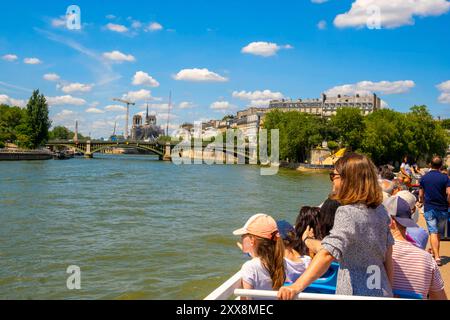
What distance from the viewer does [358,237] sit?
7.29ft

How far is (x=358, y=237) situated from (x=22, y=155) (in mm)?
60332

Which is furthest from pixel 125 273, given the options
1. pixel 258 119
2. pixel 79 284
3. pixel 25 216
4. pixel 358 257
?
pixel 258 119

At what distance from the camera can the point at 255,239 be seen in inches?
106

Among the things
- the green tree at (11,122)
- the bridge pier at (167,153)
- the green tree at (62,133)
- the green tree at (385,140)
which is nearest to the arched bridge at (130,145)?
the bridge pier at (167,153)

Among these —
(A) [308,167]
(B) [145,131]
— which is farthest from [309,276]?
(B) [145,131]

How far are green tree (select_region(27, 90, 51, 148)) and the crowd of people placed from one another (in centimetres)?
6360

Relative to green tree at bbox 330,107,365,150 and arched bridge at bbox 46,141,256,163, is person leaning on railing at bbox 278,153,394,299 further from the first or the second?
arched bridge at bbox 46,141,256,163

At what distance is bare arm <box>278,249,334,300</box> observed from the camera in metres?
2.08

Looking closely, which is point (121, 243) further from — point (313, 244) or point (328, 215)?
point (313, 244)

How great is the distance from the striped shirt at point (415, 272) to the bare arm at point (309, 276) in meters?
→ 0.93

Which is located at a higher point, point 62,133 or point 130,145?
point 62,133

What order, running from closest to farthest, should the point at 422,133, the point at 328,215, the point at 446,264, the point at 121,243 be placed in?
1. the point at 328,215
2. the point at 446,264
3. the point at 121,243
4. the point at 422,133
